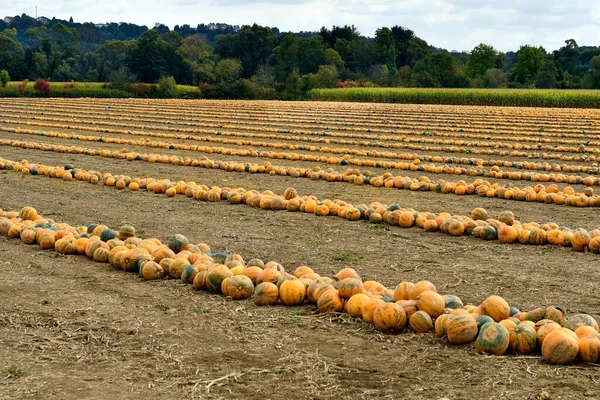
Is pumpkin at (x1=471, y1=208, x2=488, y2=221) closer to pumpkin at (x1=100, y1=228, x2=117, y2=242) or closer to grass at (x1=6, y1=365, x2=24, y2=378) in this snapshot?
pumpkin at (x1=100, y1=228, x2=117, y2=242)

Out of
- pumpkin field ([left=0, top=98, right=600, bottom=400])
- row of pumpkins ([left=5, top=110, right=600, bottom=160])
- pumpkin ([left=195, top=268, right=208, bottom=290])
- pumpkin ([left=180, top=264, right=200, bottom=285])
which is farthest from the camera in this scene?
row of pumpkins ([left=5, top=110, right=600, bottom=160])

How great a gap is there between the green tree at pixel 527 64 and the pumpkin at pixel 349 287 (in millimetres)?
85252

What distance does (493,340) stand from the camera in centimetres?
487

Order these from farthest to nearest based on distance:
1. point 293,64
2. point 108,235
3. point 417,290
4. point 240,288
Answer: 1. point 293,64
2. point 108,235
3. point 240,288
4. point 417,290

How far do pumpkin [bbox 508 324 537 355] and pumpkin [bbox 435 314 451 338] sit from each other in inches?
18.2

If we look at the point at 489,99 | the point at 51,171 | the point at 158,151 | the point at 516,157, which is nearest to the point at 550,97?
the point at 489,99

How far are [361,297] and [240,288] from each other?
45.1 inches

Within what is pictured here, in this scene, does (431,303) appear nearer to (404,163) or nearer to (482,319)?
(482,319)

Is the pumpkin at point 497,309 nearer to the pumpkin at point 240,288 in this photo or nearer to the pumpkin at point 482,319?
the pumpkin at point 482,319

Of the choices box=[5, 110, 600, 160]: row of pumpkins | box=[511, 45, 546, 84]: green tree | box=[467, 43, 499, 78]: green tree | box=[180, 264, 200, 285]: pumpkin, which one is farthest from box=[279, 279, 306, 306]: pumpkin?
box=[467, 43, 499, 78]: green tree

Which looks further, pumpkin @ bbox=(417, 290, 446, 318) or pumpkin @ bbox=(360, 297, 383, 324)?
pumpkin @ bbox=(360, 297, 383, 324)

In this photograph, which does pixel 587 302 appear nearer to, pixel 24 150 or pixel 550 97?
pixel 24 150

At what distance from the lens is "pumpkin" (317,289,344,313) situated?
5.79 meters

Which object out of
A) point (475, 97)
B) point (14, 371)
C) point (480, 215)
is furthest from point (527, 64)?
point (14, 371)
